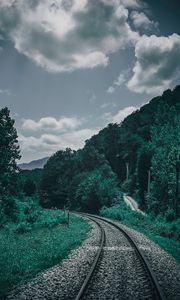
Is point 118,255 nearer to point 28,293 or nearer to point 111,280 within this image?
point 111,280

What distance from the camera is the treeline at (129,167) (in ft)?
150

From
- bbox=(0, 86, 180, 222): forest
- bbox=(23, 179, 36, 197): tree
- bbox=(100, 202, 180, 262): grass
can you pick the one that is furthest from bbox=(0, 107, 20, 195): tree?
bbox=(23, 179, 36, 197): tree

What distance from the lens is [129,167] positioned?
92625 mm

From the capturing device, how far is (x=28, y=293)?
8.63 metres

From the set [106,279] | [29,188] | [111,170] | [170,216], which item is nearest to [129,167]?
[111,170]

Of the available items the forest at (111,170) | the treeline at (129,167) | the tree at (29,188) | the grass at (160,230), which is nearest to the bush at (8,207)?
the forest at (111,170)

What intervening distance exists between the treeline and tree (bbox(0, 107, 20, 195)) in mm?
19729

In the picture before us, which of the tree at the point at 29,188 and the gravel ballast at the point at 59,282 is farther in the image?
the tree at the point at 29,188

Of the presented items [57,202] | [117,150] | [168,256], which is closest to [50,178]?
[57,202]

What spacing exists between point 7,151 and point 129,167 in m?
59.3

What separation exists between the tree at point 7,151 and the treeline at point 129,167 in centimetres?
1973

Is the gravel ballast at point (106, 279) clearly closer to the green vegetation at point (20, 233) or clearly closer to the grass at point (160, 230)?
the green vegetation at point (20, 233)

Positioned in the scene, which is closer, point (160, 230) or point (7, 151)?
point (160, 230)

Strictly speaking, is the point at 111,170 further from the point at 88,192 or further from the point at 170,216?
the point at 170,216
